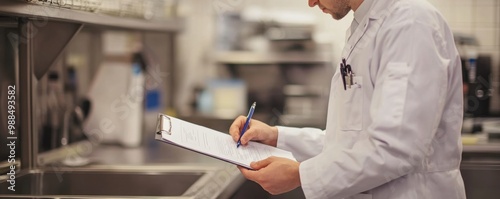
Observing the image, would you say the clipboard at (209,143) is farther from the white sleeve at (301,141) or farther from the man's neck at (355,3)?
the man's neck at (355,3)

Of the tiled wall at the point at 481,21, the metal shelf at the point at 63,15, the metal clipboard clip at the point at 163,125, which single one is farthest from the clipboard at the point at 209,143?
the tiled wall at the point at 481,21

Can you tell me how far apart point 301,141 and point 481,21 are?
2793 mm

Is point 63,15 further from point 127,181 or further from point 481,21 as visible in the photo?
point 481,21

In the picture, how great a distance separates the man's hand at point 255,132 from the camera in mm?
1538

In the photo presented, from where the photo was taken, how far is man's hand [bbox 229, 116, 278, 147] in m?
1.54

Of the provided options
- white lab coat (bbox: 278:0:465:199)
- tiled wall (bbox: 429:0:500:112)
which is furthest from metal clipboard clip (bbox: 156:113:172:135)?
tiled wall (bbox: 429:0:500:112)

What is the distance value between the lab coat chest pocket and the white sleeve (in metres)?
0.26

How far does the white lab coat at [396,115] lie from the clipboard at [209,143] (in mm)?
145

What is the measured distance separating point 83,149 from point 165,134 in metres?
1.38

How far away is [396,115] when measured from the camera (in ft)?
3.98

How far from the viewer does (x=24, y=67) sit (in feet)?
6.35

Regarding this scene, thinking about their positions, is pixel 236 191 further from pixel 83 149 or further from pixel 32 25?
pixel 83 149

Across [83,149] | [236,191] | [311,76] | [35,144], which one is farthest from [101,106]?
[311,76]

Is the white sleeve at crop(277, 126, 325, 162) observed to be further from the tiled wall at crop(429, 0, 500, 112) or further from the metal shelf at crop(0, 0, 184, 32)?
the tiled wall at crop(429, 0, 500, 112)
